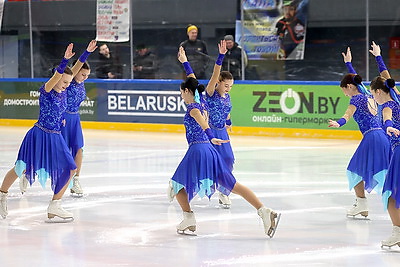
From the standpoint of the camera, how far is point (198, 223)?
8750 mm

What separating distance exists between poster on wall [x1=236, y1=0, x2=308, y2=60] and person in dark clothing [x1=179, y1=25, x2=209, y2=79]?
783 mm

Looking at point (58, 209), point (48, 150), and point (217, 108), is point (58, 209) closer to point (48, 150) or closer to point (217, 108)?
point (48, 150)

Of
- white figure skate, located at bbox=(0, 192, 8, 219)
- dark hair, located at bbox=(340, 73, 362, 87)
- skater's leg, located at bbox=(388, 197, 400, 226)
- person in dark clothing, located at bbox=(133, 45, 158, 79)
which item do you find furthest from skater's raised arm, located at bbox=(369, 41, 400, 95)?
person in dark clothing, located at bbox=(133, 45, 158, 79)

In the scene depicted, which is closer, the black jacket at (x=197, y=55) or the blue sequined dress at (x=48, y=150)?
the blue sequined dress at (x=48, y=150)

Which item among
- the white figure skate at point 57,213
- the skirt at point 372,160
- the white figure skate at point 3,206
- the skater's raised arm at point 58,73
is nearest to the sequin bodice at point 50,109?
the skater's raised arm at point 58,73

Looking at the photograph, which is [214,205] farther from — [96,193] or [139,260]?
[139,260]

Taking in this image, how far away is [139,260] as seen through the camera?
23.1 ft

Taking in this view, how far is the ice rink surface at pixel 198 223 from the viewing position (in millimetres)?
7168

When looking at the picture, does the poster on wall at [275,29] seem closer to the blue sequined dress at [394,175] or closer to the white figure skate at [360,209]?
the white figure skate at [360,209]

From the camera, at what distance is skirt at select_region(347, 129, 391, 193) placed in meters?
8.77

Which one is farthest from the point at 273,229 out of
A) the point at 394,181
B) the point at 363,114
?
the point at 363,114

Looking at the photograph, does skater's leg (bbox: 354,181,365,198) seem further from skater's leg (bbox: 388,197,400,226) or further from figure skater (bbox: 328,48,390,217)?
skater's leg (bbox: 388,197,400,226)

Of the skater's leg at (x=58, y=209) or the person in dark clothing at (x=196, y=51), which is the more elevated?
the person in dark clothing at (x=196, y=51)

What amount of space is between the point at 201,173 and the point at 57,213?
1.64m
